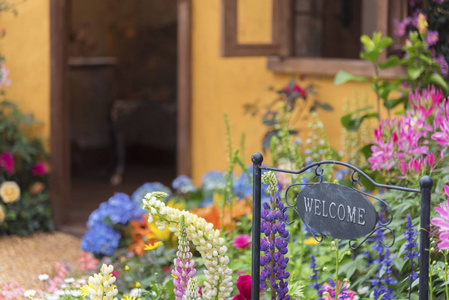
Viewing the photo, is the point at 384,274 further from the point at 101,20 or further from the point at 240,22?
the point at 101,20

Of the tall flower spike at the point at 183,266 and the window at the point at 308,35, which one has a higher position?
the window at the point at 308,35

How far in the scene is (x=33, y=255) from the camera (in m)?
5.03

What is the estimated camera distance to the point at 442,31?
156 inches

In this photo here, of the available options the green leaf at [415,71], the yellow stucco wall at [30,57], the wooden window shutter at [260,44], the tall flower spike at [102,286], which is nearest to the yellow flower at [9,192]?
the yellow stucco wall at [30,57]

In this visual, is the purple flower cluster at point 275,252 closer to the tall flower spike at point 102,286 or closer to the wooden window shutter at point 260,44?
the tall flower spike at point 102,286

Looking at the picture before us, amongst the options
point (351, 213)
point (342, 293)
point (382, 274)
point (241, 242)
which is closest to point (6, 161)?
point (241, 242)

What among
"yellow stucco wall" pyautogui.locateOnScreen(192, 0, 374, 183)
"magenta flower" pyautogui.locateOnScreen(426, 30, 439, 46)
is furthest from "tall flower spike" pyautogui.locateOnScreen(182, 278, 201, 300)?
"yellow stucco wall" pyautogui.locateOnScreen(192, 0, 374, 183)

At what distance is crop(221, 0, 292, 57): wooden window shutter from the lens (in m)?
4.98

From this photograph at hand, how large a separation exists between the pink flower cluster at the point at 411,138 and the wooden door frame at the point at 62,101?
2.79 metres

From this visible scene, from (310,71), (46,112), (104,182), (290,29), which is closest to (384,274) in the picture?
(310,71)

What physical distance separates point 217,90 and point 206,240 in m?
3.49

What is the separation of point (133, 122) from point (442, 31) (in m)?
4.81

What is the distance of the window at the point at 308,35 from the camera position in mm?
4566

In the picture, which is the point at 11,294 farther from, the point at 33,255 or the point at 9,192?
the point at 9,192
